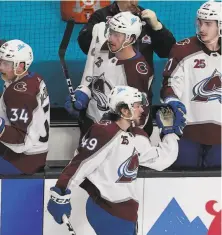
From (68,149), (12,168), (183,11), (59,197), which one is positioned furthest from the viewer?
(183,11)

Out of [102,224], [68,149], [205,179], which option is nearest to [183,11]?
[68,149]

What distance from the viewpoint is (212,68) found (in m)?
3.93

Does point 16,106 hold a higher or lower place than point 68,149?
higher

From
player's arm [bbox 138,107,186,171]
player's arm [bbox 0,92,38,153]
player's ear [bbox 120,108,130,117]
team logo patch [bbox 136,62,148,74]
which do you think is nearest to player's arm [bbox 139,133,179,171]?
player's arm [bbox 138,107,186,171]

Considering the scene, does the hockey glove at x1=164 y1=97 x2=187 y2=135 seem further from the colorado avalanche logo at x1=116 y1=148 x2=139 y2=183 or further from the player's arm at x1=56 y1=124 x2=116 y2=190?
the player's arm at x1=56 y1=124 x2=116 y2=190

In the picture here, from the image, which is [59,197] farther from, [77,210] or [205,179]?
[205,179]

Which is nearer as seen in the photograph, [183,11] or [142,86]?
[142,86]

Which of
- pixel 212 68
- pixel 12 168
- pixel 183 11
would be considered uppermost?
pixel 212 68

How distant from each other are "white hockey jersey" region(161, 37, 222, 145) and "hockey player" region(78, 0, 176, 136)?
0.26 m

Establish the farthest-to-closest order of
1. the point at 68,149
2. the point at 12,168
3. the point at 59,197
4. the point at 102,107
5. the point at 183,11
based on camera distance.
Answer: the point at 183,11, the point at 68,149, the point at 102,107, the point at 12,168, the point at 59,197

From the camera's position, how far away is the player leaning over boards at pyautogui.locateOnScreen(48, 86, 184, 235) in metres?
3.52

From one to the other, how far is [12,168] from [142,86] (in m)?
0.75

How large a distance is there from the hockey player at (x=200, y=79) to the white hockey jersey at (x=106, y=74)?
0.14 meters

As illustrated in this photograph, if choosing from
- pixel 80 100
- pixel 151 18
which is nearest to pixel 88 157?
pixel 80 100
